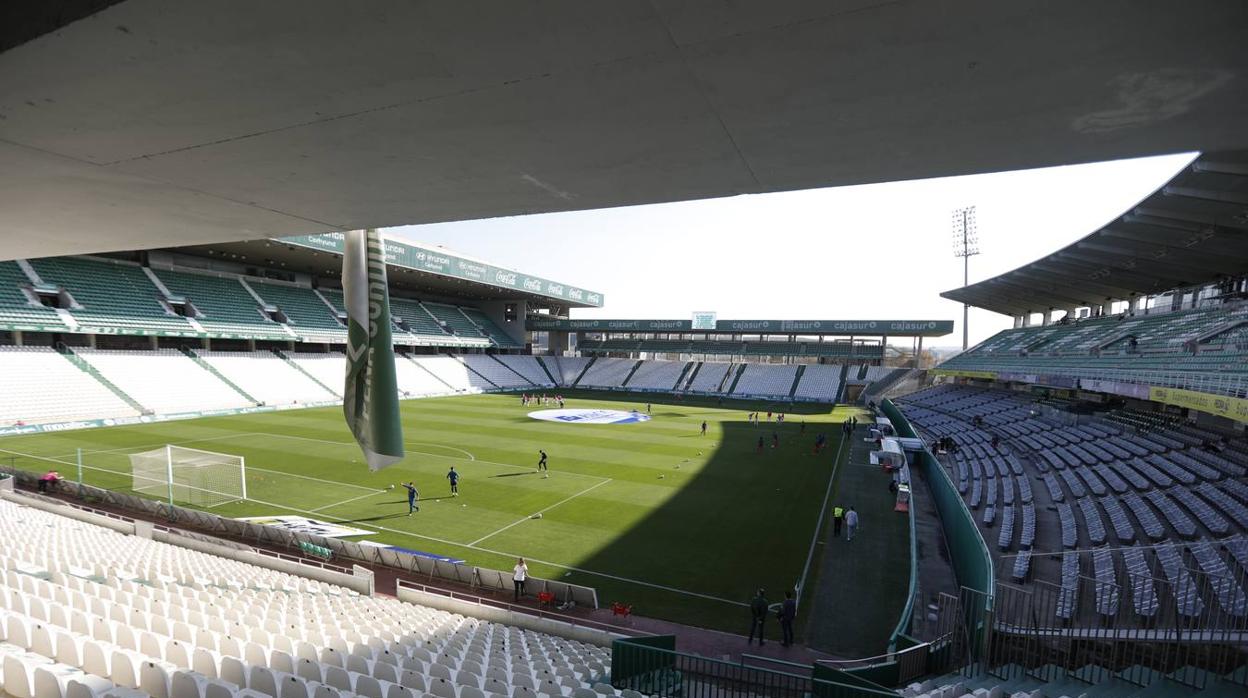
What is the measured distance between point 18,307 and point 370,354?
Answer: 41595mm

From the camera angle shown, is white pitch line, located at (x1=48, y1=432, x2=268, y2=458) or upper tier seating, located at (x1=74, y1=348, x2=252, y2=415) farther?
upper tier seating, located at (x1=74, y1=348, x2=252, y2=415)

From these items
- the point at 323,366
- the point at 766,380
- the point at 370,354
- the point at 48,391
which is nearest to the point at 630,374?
the point at 766,380

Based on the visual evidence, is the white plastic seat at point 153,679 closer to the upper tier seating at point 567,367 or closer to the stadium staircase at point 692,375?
the stadium staircase at point 692,375

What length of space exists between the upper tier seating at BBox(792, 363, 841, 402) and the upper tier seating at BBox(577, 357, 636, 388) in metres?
20.2

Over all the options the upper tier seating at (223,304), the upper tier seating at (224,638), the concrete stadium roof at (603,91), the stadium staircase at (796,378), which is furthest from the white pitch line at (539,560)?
the stadium staircase at (796,378)

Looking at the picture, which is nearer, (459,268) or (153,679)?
(153,679)

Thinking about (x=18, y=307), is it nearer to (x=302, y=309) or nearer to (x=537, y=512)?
(x=302, y=309)

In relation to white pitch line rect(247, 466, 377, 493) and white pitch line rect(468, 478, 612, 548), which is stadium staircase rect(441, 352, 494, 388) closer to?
white pitch line rect(247, 466, 377, 493)

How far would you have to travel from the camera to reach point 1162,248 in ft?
83.1

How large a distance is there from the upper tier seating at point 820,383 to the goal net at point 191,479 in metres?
48.9

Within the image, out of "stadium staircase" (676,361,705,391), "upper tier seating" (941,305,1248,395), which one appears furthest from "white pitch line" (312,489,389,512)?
"stadium staircase" (676,361,705,391)

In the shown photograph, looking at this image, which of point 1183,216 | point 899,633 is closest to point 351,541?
point 899,633

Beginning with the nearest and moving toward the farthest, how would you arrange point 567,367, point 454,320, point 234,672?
point 234,672 → point 454,320 → point 567,367

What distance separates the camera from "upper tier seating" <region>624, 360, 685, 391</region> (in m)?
65.2
